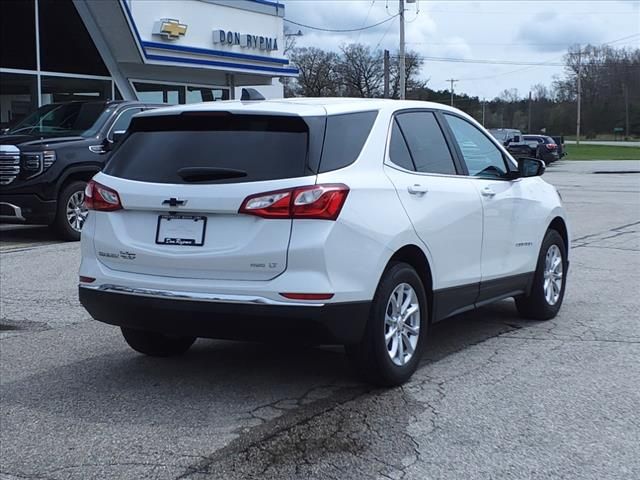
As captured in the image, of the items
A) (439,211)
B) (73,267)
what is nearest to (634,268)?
(439,211)

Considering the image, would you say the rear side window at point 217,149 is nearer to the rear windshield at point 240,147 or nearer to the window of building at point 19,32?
the rear windshield at point 240,147

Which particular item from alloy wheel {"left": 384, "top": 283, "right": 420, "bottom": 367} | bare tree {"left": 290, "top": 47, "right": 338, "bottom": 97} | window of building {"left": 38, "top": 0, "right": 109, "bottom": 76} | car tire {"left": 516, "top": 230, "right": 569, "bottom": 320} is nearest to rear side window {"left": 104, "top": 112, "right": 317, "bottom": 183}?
alloy wheel {"left": 384, "top": 283, "right": 420, "bottom": 367}

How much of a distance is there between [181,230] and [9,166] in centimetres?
773

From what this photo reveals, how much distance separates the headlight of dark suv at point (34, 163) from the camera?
11711mm

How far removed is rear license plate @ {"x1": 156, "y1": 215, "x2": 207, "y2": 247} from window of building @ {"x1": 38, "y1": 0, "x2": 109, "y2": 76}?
15699 millimetres

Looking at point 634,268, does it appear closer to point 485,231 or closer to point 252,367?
point 485,231

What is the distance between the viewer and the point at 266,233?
4633 mm

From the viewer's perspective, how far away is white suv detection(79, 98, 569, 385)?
4.62 m

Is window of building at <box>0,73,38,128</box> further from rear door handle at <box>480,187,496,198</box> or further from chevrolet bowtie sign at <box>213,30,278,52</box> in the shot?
rear door handle at <box>480,187,496,198</box>

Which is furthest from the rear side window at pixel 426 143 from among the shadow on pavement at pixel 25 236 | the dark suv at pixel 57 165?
the shadow on pavement at pixel 25 236

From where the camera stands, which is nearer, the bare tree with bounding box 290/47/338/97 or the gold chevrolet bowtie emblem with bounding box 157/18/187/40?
the gold chevrolet bowtie emblem with bounding box 157/18/187/40

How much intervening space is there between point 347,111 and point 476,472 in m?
2.26

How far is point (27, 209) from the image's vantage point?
1173cm

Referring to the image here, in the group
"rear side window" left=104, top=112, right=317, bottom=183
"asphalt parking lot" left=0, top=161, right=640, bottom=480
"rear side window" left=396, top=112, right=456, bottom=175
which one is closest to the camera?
"asphalt parking lot" left=0, top=161, right=640, bottom=480
